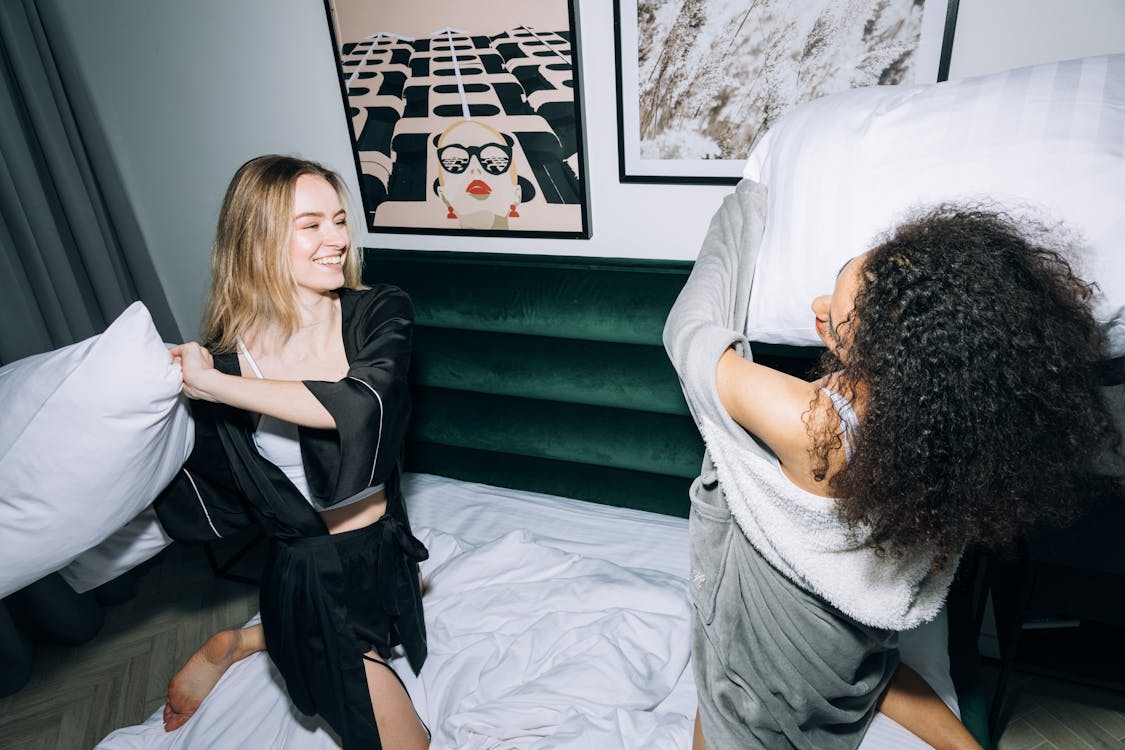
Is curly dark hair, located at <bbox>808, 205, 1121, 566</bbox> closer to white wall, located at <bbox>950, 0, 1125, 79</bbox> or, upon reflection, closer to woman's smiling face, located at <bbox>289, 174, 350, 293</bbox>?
white wall, located at <bbox>950, 0, 1125, 79</bbox>

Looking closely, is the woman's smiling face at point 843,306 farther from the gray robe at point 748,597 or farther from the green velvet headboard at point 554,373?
the green velvet headboard at point 554,373

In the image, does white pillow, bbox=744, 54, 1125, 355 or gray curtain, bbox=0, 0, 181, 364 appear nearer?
white pillow, bbox=744, 54, 1125, 355

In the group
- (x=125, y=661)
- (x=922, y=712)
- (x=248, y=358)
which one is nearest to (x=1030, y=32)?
(x=922, y=712)

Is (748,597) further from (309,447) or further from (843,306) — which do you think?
(309,447)

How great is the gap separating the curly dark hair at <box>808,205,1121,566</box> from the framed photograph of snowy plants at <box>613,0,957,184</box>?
2.25 feet

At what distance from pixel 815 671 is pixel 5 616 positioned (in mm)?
2324

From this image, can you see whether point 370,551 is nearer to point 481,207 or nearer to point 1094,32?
point 481,207

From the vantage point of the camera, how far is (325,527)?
A: 1.40 meters

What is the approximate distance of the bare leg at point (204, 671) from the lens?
146 centimetres

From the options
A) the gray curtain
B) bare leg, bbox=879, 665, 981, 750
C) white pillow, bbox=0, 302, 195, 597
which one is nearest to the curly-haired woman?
bare leg, bbox=879, 665, 981, 750

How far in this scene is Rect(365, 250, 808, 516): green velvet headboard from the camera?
1.71 m

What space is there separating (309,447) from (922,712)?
1.30m

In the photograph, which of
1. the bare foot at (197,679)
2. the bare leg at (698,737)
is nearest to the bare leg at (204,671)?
the bare foot at (197,679)

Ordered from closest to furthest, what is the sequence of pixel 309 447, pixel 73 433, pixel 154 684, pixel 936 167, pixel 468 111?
pixel 936 167 < pixel 73 433 < pixel 309 447 < pixel 468 111 < pixel 154 684
